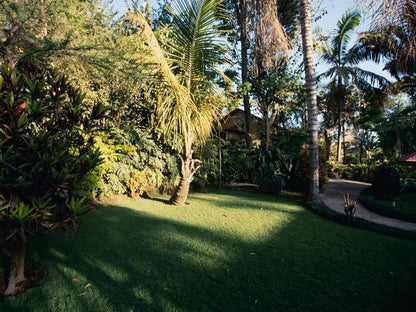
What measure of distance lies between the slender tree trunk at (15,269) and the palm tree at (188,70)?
3.71 m

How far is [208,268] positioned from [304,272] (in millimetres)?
1238

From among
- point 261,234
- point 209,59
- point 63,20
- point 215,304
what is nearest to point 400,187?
point 261,234

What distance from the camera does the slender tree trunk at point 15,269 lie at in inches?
91.4

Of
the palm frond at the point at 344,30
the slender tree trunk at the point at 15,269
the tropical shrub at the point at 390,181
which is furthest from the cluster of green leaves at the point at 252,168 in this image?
the palm frond at the point at 344,30

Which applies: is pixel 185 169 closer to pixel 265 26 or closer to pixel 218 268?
pixel 218 268

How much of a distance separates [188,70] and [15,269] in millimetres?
5122

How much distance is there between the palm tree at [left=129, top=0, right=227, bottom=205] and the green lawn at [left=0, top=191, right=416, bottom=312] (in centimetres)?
235

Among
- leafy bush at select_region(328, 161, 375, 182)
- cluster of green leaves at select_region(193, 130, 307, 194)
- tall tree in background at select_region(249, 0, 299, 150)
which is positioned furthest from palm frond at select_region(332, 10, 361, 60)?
cluster of green leaves at select_region(193, 130, 307, 194)

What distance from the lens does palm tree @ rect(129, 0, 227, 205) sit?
205 inches

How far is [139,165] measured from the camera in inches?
285

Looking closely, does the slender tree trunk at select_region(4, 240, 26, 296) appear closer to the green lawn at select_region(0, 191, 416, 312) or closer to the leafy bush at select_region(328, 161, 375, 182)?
the green lawn at select_region(0, 191, 416, 312)

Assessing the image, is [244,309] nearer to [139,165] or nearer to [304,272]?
[304,272]

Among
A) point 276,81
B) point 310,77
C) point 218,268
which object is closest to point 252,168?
point 310,77

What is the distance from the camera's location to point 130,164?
276 inches
